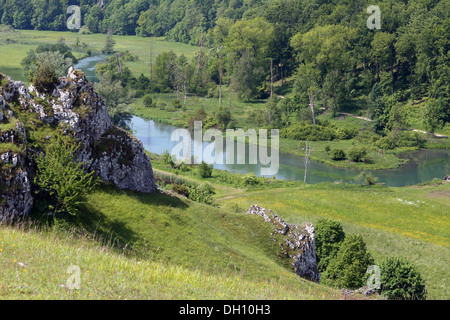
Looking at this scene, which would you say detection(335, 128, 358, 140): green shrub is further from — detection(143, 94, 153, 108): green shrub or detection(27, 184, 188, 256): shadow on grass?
detection(27, 184, 188, 256): shadow on grass

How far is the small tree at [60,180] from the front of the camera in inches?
1081

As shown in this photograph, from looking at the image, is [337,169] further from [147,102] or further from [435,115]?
[147,102]

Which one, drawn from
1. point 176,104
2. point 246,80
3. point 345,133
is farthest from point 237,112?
point 345,133

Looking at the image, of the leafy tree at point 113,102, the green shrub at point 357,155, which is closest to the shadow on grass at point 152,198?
the leafy tree at point 113,102

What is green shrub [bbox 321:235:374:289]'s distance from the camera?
120 feet

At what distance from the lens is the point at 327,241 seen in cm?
4162

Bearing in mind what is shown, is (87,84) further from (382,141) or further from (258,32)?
(258,32)

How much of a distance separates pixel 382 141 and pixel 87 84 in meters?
77.9

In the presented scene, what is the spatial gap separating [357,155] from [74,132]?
226 ft

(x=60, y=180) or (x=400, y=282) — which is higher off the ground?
(x=60, y=180)

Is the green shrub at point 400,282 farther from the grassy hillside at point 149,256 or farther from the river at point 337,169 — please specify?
the river at point 337,169

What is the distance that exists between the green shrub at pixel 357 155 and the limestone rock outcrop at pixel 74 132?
62633 millimetres

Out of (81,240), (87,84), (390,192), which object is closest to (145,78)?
(390,192)

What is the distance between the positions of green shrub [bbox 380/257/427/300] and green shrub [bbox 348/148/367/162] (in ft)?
188
